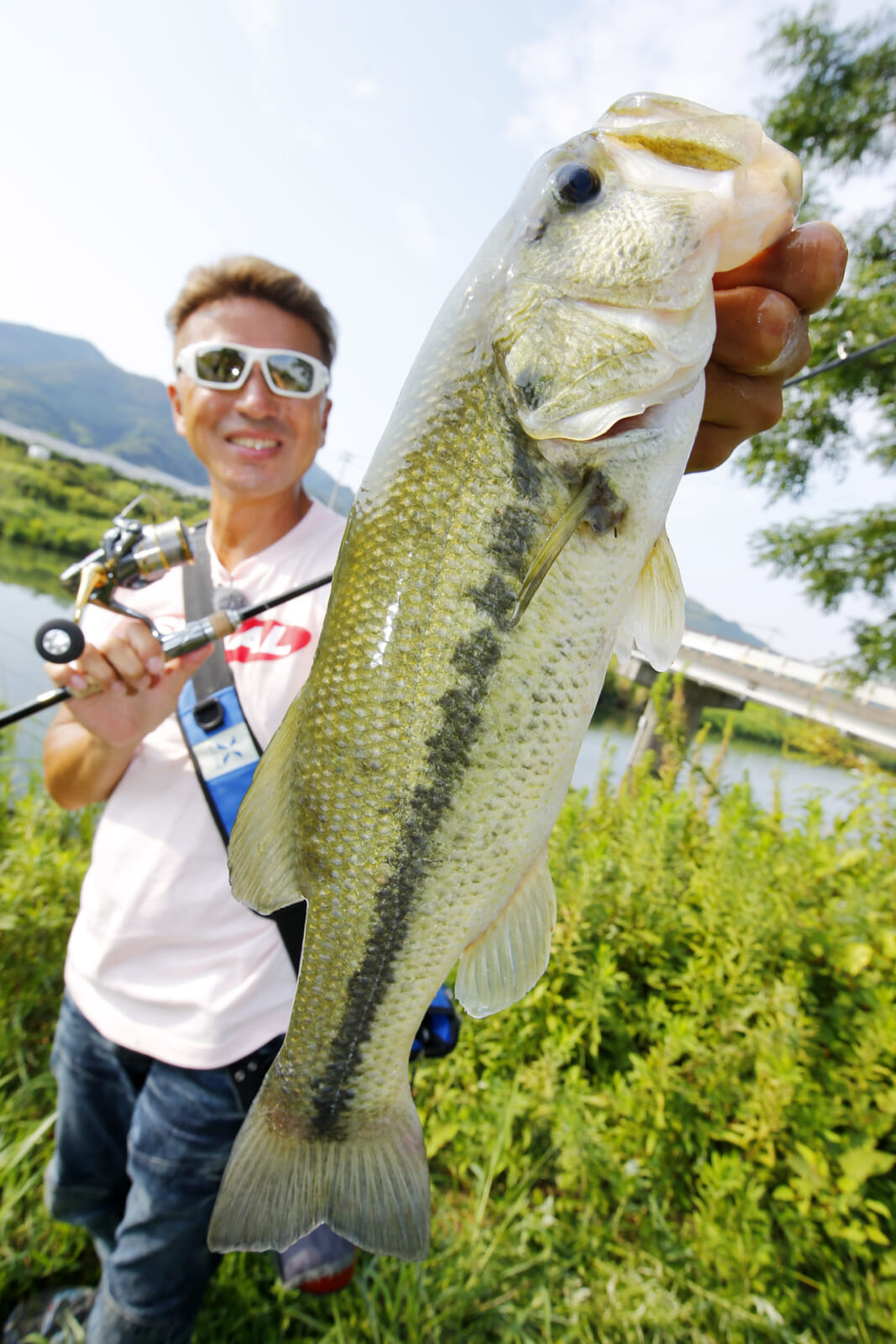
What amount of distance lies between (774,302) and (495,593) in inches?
30.0

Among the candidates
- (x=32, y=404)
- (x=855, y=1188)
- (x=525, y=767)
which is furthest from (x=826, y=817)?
(x=32, y=404)

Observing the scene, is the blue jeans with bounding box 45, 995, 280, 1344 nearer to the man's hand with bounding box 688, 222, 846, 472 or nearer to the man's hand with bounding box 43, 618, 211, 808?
the man's hand with bounding box 43, 618, 211, 808

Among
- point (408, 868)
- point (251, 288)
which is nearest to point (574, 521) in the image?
point (408, 868)

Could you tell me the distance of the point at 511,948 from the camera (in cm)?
136

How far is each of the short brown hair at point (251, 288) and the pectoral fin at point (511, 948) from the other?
2.26 m

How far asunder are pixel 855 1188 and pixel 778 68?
14.5 meters

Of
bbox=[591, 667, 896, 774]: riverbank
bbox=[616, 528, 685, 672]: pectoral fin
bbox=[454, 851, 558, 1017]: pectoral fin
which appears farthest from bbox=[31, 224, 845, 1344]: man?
bbox=[591, 667, 896, 774]: riverbank

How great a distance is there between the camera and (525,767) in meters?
1.26

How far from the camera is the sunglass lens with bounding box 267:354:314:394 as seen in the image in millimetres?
2457

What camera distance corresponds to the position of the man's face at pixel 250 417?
2.42 m

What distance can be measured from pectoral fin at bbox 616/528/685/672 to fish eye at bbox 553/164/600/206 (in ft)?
2.00

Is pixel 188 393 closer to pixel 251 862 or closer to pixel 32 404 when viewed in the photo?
pixel 251 862

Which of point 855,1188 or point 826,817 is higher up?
point 826,817

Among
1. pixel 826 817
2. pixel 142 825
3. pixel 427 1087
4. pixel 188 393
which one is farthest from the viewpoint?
pixel 826 817
